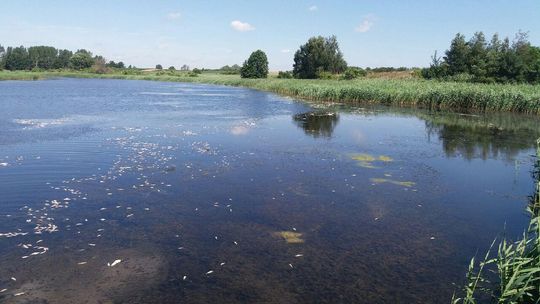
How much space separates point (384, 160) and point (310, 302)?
10408 millimetres

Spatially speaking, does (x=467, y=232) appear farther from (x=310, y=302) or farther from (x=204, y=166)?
(x=204, y=166)

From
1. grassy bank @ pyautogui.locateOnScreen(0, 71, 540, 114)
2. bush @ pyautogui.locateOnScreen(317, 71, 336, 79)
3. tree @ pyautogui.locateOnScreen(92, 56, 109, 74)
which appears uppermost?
tree @ pyautogui.locateOnScreen(92, 56, 109, 74)

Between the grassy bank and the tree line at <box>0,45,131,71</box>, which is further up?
the tree line at <box>0,45,131,71</box>

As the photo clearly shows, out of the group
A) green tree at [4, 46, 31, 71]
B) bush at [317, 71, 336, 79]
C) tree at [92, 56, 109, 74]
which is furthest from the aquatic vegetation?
Result: green tree at [4, 46, 31, 71]

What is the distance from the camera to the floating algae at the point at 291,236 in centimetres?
818

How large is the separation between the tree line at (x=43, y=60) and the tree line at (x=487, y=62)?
95.1 meters

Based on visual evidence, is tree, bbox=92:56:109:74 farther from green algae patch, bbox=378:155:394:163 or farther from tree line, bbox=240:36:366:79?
green algae patch, bbox=378:155:394:163

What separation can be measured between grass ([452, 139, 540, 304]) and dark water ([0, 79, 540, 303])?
44 centimetres

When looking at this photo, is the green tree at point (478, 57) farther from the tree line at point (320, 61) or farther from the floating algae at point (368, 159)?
the floating algae at point (368, 159)

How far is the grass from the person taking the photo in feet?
16.6

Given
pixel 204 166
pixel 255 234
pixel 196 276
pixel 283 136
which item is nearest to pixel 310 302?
pixel 196 276

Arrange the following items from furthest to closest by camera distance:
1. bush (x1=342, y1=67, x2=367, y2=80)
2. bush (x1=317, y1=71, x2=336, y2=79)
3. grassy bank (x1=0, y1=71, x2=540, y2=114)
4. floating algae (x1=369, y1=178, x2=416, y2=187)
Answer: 1. bush (x1=317, y1=71, x2=336, y2=79)
2. bush (x1=342, y1=67, x2=367, y2=80)
3. grassy bank (x1=0, y1=71, x2=540, y2=114)
4. floating algae (x1=369, y1=178, x2=416, y2=187)

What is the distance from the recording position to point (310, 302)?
20.0ft

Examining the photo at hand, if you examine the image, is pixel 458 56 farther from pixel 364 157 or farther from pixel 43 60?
pixel 43 60
